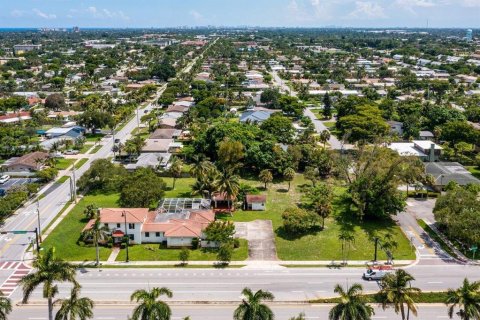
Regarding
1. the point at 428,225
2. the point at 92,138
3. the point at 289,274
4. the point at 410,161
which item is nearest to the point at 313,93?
the point at 92,138

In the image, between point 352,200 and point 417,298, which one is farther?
point 352,200

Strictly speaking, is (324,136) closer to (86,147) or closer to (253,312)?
(86,147)

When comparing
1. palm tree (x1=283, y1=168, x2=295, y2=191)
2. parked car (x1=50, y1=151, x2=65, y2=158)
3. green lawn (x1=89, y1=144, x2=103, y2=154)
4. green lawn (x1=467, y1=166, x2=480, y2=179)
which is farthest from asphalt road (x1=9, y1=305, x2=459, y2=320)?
green lawn (x1=89, y1=144, x2=103, y2=154)

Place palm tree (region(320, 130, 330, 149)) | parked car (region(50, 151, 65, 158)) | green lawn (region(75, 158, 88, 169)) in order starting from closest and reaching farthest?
green lawn (region(75, 158, 88, 169)), parked car (region(50, 151, 65, 158)), palm tree (region(320, 130, 330, 149))

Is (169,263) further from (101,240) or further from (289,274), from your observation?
(289,274)

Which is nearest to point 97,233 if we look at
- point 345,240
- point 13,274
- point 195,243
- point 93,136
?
point 13,274

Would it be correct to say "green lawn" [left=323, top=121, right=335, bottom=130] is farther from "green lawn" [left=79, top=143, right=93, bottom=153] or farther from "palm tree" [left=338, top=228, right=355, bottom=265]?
"palm tree" [left=338, top=228, right=355, bottom=265]
